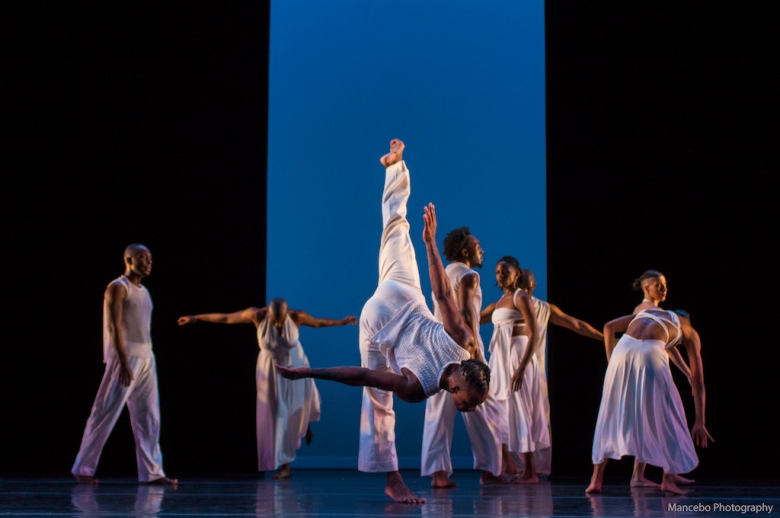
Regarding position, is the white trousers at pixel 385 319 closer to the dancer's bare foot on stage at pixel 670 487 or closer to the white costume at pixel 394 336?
the white costume at pixel 394 336

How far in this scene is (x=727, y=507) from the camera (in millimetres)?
3520

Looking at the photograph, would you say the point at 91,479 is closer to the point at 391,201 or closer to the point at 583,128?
the point at 391,201

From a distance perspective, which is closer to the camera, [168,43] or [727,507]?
[727,507]

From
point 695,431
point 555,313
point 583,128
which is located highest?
point 583,128

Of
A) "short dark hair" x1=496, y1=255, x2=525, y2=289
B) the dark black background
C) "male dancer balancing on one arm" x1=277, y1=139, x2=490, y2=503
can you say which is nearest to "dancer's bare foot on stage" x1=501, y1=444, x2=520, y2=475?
the dark black background

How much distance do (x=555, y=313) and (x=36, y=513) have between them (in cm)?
386

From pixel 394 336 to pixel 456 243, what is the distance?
4.75 feet

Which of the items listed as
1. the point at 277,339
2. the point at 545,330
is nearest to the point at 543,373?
the point at 545,330

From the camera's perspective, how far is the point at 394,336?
3.65 metres

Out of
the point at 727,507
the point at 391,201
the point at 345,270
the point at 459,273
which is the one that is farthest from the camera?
the point at 345,270

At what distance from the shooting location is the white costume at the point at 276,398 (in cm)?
618

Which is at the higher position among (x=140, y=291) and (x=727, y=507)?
(x=140, y=291)

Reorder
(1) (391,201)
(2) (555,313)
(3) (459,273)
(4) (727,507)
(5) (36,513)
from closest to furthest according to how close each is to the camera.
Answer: (5) (36,513)
(4) (727,507)
(1) (391,201)
(3) (459,273)
(2) (555,313)

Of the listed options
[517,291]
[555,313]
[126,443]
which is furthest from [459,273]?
[126,443]
